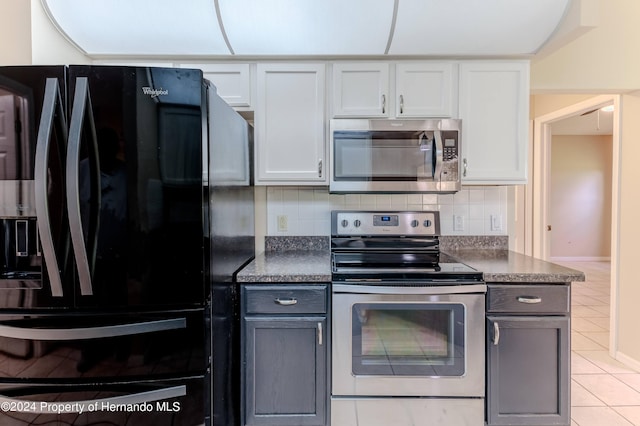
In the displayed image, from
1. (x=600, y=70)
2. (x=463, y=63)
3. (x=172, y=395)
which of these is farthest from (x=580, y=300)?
(x=172, y=395)

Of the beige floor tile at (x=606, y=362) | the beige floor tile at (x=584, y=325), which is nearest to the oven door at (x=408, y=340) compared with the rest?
the beige floor tile at (x=606, y=362)

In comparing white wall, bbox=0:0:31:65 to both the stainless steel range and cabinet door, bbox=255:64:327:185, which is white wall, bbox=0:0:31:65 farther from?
the stainless steel range

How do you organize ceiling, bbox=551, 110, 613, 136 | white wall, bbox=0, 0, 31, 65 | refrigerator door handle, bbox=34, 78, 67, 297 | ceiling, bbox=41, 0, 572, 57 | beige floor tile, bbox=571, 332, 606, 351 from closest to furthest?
1. refrigerator door handle, bbox=34, 78, 67, 297
2. white wall, bbox=0, 0, 31, 65
3. ceiling, bbox=41, 0, 572, 57
4. beige floor tile, bbox=571, 332, 606, 351
5. ceiling, bbox=551, 110, 613, 136

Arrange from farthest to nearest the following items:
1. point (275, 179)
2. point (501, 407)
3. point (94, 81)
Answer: point (275, 179) → point (501, 407) → point (94, 81)

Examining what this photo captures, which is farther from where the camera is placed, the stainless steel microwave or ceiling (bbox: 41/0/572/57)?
the stainless steel microwave

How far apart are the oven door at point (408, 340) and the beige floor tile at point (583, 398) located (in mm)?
959

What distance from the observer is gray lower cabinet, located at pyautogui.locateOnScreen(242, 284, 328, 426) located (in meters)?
1.70

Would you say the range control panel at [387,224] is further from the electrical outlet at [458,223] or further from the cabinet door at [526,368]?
the cabinet door at [526,368]

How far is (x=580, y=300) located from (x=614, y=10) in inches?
124

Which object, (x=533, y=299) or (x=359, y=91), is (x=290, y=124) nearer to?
(x=359, y=91)

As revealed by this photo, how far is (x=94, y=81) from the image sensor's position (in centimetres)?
129

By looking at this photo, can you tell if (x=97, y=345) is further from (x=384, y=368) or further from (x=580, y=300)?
(x=580, y=300)

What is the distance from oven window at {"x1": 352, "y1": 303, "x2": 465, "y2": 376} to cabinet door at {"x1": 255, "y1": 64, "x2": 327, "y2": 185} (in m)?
0.87

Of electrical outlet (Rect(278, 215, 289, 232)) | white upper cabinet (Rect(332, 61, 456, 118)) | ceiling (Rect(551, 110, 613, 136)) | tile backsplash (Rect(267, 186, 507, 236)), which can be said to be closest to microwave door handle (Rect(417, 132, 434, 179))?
white upper cabinet (Rect(332, 61, 456, 118))
